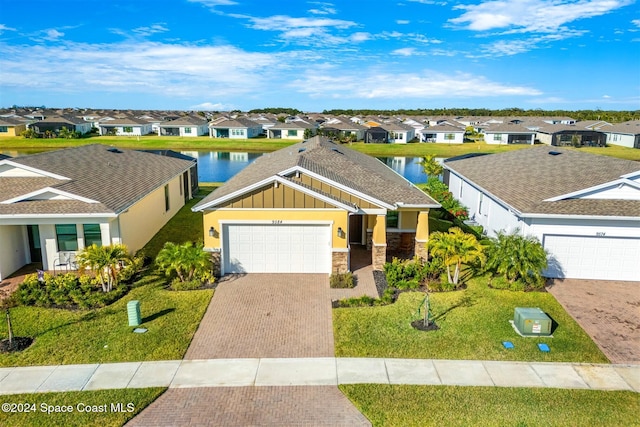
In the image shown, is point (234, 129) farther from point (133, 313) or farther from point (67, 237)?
point (133, 313)

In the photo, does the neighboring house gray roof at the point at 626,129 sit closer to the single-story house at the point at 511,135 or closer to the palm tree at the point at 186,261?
the single-story house at the point at 511,135

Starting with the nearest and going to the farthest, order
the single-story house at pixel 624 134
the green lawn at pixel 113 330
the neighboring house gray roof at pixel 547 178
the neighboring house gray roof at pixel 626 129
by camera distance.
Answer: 1. the green lawn at pixel 113 330
2. the neighboring house gray roof at pixel 547 178
3. the single-story house at pixel 624 134
4. the neighboring house gray roof at pixel 626 129

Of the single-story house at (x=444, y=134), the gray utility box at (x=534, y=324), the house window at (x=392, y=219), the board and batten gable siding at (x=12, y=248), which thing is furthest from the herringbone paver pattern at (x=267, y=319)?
the single-story house at (x=444, y=134)

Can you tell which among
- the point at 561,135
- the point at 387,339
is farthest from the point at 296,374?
the point at 561,135

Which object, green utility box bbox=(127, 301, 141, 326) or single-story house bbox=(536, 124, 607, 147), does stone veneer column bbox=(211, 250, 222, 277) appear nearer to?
green utility box bbox=(127, 301, 141, 326)

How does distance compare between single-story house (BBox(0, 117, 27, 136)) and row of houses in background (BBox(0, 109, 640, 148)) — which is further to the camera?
single-story house (BBox(0, 117, 27, 136))

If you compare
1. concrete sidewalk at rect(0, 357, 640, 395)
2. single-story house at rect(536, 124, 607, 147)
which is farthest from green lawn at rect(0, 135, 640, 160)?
concrete sidewalk at rect(0, 357, 640, 395)
